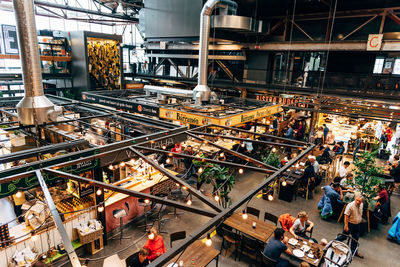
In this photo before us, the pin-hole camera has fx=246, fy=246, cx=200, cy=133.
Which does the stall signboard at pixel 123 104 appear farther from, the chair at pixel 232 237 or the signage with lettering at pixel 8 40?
the chair at pixel 232 237

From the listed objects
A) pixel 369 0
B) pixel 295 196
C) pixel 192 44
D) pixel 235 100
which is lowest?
pixel 295 196

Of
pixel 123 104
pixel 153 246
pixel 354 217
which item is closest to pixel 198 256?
pixel 153 246

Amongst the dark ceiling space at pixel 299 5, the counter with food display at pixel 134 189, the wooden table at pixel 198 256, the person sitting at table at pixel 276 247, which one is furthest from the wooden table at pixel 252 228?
the dark ceiling space at pixel 299 5

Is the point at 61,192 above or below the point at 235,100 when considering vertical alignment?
below

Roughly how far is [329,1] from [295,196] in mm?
10374

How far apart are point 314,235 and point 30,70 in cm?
→ 805

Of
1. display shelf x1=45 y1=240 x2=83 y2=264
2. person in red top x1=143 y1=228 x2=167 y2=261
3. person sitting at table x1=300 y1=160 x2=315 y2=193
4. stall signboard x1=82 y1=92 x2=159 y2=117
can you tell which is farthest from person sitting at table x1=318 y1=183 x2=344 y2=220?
display shelf x1=45 y1=240 x2=83 y2=264

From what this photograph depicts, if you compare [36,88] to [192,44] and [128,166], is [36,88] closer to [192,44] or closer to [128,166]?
[128,166]

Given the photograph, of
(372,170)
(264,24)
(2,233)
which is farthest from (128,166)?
(264,24)

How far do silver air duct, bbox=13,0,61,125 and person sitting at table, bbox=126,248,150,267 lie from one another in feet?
11.2

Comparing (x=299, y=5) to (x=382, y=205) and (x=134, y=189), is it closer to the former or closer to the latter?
(x=382, y=205)

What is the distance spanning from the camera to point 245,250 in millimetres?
6168

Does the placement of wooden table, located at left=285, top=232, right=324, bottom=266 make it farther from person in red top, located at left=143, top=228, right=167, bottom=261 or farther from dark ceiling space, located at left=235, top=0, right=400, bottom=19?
dark ceiling space, located at left=235, top=0, right=400, bottom=19

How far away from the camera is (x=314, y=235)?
6957 mm
